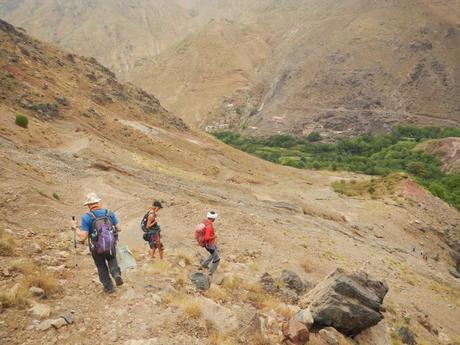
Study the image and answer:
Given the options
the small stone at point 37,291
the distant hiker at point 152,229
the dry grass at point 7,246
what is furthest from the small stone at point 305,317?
the dry grass at point 7,246

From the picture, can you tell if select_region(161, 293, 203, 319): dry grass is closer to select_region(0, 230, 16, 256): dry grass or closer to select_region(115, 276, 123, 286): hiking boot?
select_region(115, 276, 123, 286): hiking boot

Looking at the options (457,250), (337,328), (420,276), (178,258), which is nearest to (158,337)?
(337,328)

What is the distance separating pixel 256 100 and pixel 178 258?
118 m

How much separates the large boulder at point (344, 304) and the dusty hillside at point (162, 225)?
1.59 feet

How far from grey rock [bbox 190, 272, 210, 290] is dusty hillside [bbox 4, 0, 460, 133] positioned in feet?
321

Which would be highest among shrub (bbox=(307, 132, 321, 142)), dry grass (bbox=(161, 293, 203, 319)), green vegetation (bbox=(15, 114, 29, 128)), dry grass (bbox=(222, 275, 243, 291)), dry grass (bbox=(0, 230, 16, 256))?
shrub (bbox=(307, 132, 321, 142))

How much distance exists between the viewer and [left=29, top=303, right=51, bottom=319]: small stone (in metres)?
7.15

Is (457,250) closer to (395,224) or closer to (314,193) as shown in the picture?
(395,224)

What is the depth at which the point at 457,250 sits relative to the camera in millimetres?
39875

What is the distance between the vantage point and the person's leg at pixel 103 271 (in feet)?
26.1

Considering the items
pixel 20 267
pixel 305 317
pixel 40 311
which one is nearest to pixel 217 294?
pixel 305 317

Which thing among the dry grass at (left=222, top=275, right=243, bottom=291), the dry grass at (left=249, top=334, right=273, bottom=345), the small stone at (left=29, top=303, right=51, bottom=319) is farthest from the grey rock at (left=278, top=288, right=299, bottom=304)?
the small stone at (left=29, top=303, right=51, bottom=319)

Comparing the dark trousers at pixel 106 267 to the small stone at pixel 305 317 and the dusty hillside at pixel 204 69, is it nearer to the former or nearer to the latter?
the small stone at pixel 305 317

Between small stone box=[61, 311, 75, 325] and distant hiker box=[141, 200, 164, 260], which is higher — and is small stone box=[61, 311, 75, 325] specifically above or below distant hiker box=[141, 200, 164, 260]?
below
